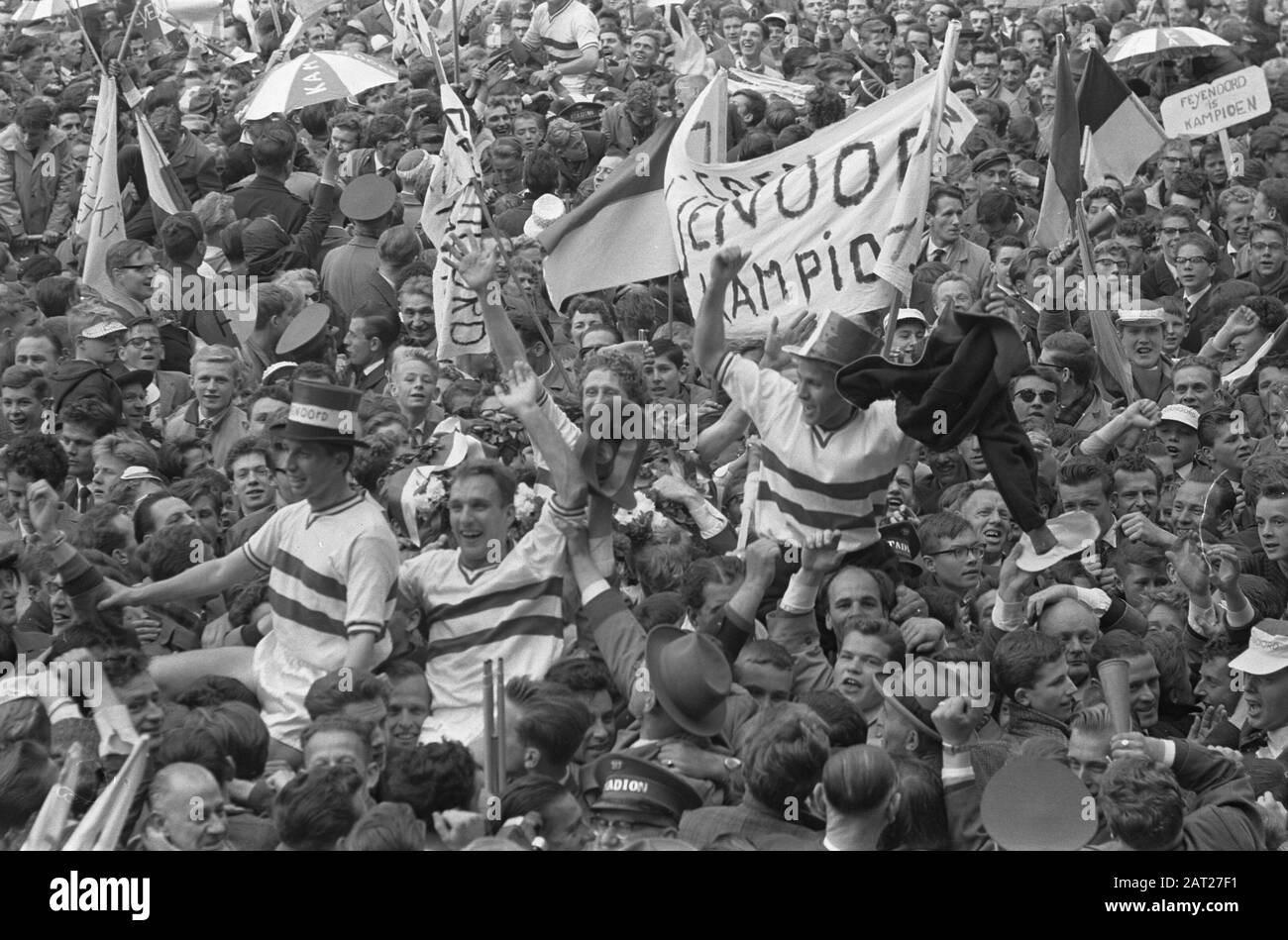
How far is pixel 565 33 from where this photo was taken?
20.3 m

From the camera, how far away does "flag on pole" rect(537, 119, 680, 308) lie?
12172 millimetres

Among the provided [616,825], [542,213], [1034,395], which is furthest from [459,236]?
[616,825]

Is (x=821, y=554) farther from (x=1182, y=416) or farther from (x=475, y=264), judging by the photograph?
(x=1182, y=416)

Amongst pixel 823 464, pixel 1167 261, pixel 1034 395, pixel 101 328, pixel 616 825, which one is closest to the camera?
pixel 616 825

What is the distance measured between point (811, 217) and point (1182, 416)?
7.39 feet

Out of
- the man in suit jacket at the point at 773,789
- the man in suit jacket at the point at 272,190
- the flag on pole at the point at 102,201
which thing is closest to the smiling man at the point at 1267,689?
Result: the man in suit jacket at the point at 773,789

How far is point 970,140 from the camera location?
54.5 feet

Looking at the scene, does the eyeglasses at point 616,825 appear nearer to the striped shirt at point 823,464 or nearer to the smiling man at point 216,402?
the striped shirt at point 823,464

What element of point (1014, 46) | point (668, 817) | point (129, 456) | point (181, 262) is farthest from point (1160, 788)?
point (1014, 46)

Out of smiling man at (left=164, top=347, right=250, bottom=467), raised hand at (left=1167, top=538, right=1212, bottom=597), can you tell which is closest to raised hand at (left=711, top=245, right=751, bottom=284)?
raised hand at (left=1167, top=538, right=1212, bottom=597)

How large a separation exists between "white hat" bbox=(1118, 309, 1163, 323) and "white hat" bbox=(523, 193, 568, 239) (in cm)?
342

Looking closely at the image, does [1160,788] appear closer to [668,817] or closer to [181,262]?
[668,817]

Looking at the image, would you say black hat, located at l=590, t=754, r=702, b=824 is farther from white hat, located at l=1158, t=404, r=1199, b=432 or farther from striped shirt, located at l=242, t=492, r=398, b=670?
white hat, located at l=1158, t=404, r=1199, b=432

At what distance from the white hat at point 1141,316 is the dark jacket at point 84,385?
520 centimetres
